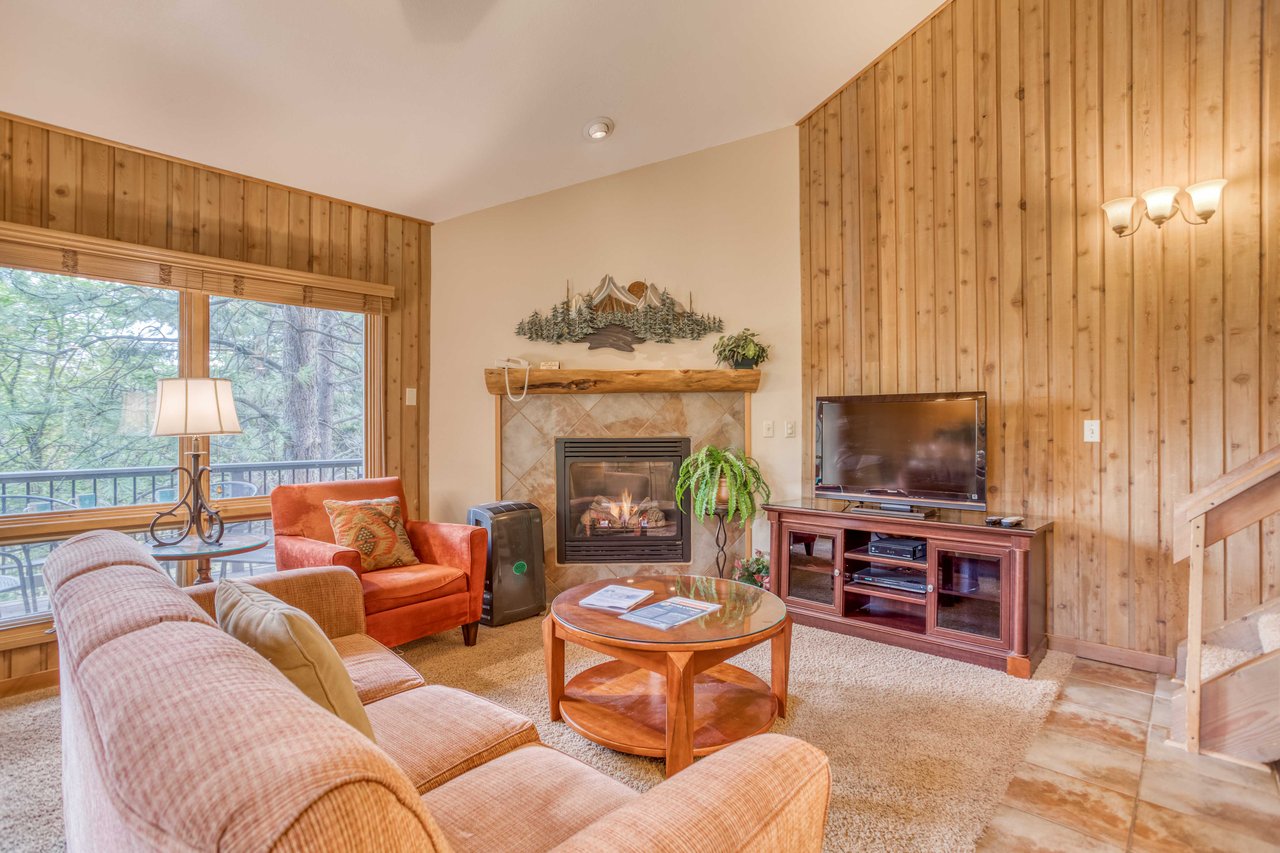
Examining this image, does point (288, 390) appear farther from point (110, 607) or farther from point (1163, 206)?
point (1163, 206)

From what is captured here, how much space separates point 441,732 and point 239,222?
126 inches

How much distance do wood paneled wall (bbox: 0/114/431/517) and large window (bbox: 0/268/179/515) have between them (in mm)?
328

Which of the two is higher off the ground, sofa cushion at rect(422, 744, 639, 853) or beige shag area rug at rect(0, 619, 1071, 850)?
sofa cushion at rect(422, 744, 639, 853)

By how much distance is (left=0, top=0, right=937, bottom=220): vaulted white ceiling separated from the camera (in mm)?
2508

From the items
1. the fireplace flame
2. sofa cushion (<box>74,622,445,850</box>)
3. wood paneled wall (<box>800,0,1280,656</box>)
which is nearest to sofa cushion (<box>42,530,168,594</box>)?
sofa cushion (<box>74,622,445,850</box>)

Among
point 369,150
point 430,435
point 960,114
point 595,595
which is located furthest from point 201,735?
point 960,114

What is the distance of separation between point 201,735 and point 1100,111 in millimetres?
4109

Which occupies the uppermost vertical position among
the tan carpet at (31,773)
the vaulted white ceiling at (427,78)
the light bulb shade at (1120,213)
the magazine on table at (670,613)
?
the vaulted white ceiling at (427,78)

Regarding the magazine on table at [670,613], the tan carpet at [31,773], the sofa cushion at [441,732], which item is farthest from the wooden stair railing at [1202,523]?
the tan carpet at [31,773]

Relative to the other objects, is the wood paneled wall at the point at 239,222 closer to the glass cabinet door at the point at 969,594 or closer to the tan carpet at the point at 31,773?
the tan carpet at the point at 31,773

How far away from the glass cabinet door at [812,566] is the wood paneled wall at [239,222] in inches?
96.6

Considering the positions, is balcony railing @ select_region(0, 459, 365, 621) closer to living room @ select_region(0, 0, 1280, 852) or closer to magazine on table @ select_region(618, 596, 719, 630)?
living room @ select_region(0, 0, 1280, 852)

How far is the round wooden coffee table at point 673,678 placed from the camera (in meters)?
1.99

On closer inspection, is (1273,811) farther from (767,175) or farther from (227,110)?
(227,110)
